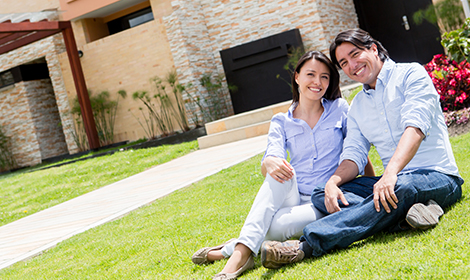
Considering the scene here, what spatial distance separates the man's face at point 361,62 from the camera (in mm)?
2490

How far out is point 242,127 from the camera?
399 inches

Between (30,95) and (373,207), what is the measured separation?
622 inches

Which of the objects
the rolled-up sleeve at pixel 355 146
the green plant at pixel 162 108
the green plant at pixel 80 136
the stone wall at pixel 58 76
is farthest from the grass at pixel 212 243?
the stone wall at pixel 58 76

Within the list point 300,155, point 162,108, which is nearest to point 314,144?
point 300,155

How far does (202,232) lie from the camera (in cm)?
342

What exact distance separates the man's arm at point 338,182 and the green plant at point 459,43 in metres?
3.46

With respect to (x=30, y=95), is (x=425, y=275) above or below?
below

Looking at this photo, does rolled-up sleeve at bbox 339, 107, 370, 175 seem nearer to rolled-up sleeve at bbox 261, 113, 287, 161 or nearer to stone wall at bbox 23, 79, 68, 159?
rolled-up sleeve at bbox 261, 113, 287, 161

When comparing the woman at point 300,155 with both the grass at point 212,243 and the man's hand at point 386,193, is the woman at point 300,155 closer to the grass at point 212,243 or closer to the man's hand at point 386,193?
the grass at point 212,243

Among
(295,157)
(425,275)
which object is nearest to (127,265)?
(295,157)

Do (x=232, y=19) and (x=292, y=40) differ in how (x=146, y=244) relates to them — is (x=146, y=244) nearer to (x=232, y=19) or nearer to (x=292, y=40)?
(x=292, y=40)

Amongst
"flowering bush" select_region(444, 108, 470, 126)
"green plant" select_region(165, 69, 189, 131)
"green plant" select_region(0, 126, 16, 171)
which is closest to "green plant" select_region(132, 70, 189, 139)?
"green plant" select_region(165, 69, 189, 131)

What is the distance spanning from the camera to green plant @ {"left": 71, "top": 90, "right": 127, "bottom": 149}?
46.8 ft

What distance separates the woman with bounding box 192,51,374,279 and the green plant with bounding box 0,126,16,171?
51.3ft
